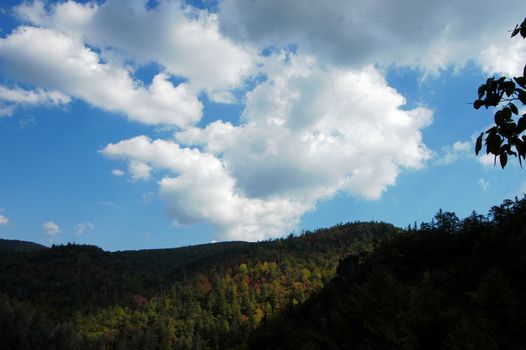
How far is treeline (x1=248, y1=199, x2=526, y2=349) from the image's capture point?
122ft

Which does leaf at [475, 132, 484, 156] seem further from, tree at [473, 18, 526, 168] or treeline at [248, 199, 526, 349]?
treeline at [248, 199, 526, 349]

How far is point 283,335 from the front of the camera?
3371 inches

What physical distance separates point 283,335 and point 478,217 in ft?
126

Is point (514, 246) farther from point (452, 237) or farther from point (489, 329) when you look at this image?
point (452, 237)

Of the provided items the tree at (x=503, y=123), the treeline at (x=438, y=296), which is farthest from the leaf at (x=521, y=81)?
the treeline at (x=438, y=296)

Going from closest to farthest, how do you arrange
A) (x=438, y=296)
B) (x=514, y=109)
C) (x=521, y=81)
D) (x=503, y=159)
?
(x=521, y=81), (x=514, y=109), (x=503, y=159), (x=438, y=296)

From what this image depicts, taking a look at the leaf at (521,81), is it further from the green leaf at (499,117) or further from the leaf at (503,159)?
the leaf at (503,159)

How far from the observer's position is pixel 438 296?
156 feet

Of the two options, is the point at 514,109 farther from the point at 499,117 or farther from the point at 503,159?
the point at 503,159

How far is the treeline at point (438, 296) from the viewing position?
37188 millimetres

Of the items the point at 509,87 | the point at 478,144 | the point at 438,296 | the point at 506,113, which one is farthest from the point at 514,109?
the point at 438,296

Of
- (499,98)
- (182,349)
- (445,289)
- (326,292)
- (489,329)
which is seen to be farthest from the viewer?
(182,349)

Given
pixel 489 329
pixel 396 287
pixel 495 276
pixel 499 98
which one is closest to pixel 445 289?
pixel 396 287

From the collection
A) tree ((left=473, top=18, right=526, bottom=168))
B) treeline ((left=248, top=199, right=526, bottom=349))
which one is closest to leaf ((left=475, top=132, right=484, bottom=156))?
tree ((left=473, top=18, right=526, bottom=168))
